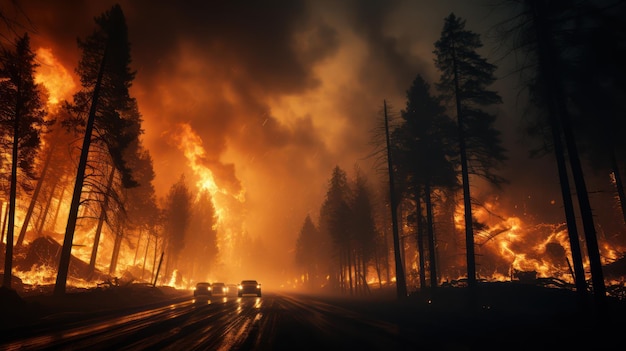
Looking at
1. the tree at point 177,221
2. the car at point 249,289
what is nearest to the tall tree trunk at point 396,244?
the car at point 249,289

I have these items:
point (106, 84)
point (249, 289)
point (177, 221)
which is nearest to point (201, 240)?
point (177, 221)

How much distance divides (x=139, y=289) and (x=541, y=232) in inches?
2097

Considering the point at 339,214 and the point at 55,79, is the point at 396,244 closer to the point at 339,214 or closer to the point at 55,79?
the point at 339,214

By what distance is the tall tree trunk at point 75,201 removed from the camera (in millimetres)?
15898

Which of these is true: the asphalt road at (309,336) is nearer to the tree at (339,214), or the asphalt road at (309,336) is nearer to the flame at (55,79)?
the tree at (339,214)

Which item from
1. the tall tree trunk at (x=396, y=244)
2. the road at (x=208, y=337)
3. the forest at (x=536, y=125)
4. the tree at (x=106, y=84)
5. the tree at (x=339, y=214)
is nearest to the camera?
the road at (x=208, y=337)

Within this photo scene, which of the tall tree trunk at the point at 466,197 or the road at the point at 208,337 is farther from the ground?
the tall tree trunk at the point at 466,197

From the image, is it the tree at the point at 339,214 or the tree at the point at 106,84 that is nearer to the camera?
the tree at the point at 106,84

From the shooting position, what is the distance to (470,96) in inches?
750

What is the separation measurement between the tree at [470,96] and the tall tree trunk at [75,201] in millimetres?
21239

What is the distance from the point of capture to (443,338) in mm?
8016

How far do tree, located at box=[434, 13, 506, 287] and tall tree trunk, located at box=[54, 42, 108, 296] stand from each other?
836 inches

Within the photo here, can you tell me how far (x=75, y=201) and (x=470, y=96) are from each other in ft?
78.1

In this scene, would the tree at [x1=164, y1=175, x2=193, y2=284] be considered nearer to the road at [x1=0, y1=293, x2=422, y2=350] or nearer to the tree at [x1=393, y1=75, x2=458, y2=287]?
the tree at [x1=393, y1=75, x2=458, y2=287]
